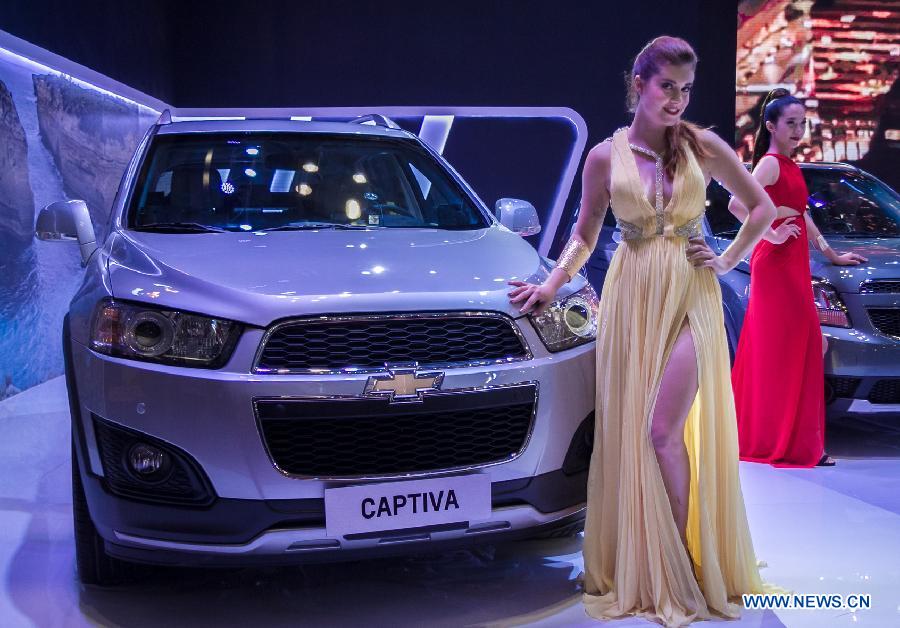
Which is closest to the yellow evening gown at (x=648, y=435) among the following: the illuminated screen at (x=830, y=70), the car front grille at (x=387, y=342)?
the car front grille at (x=387, y=342)

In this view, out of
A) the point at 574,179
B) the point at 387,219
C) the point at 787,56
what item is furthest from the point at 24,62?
the point at 787,56

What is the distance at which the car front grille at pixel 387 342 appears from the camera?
2.11 meters

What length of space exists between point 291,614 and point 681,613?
1.07m

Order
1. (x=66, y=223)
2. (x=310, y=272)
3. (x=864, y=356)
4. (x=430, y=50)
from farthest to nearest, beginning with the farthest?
(x=430, y=50), (x=864, y=356), (x=66, y=223), (x=310, y=272)

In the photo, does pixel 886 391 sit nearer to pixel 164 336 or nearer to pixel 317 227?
pixel 317 227

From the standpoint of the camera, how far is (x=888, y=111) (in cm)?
962

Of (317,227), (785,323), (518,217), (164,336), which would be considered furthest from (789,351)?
(164,336)

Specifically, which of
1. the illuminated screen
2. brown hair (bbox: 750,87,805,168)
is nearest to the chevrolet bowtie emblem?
brown hair (bbox: 750,87,805,168)

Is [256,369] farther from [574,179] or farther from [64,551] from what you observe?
[574,179]

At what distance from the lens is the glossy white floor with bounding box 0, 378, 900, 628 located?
2.44m

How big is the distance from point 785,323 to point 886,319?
56cm

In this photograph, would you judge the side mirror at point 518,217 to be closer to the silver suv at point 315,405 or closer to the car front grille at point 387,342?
the silver suv at point 315,405

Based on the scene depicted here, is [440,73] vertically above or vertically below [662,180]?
above

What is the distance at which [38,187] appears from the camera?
18.9 ft
